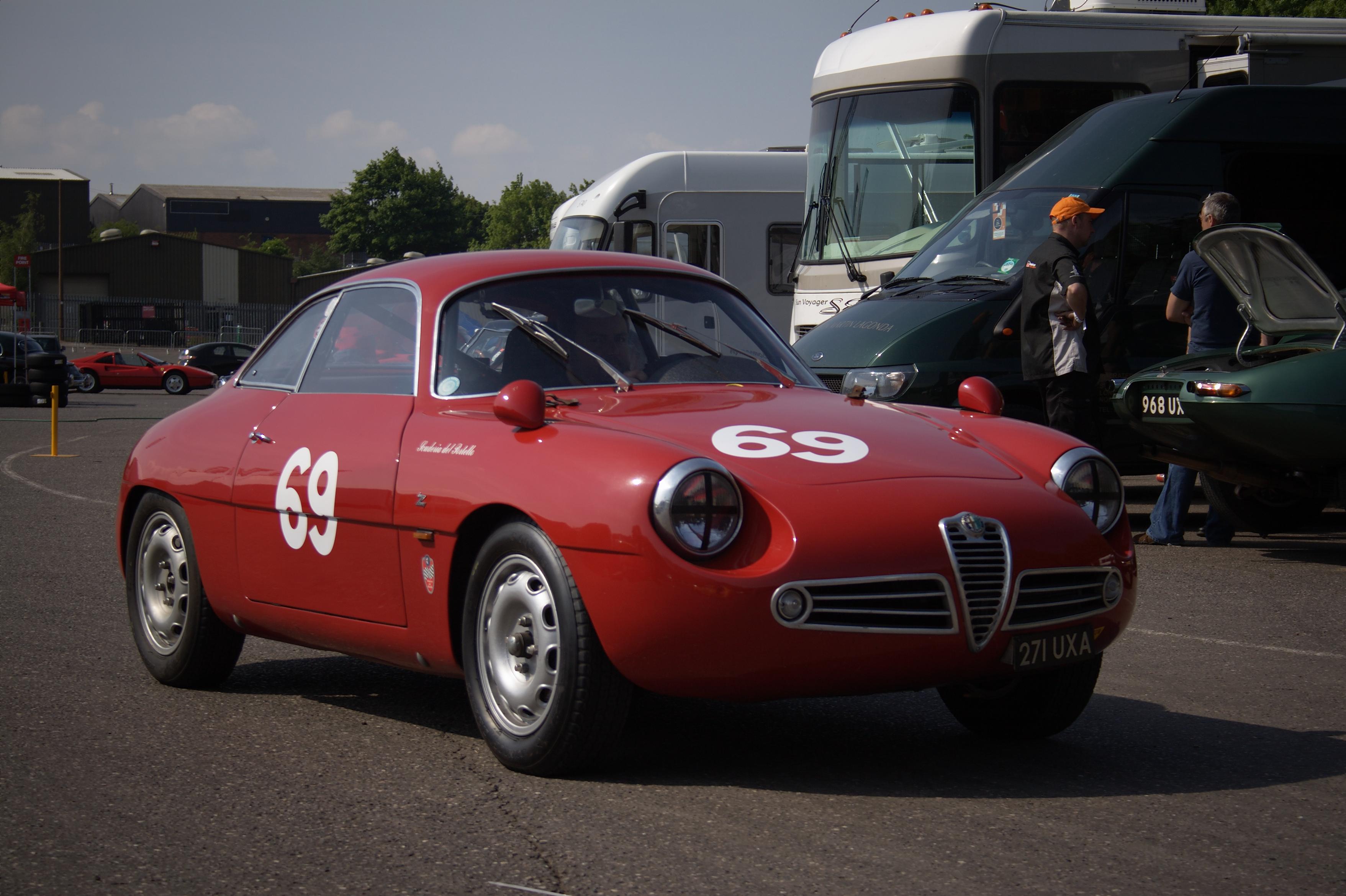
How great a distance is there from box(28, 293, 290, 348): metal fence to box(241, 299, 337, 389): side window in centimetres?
5869

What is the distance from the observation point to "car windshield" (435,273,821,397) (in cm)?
471

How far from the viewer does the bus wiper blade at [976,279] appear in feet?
33.2

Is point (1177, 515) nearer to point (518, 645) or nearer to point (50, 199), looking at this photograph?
point (518, 645)

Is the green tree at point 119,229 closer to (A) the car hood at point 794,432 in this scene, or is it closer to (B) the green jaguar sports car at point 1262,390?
(B) the green jaguar sports car at point 1262,390

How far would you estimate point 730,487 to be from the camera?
12.3 feet

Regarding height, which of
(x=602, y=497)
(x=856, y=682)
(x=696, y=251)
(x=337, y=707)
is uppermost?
(x=696, y=251)

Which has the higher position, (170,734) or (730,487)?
(730,487)

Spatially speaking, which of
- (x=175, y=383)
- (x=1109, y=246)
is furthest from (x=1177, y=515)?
(x=175, y=383)

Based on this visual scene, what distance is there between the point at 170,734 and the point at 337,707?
596 millimetres

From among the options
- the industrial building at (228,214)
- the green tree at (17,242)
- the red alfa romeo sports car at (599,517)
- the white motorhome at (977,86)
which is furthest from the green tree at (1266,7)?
the industrial building at (228,214)

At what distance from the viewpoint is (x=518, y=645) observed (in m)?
4.02

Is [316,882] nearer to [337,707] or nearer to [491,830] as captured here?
[491,830]

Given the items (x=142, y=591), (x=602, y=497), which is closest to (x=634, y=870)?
(x=602, y=497)

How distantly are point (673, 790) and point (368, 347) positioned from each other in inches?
79.6
